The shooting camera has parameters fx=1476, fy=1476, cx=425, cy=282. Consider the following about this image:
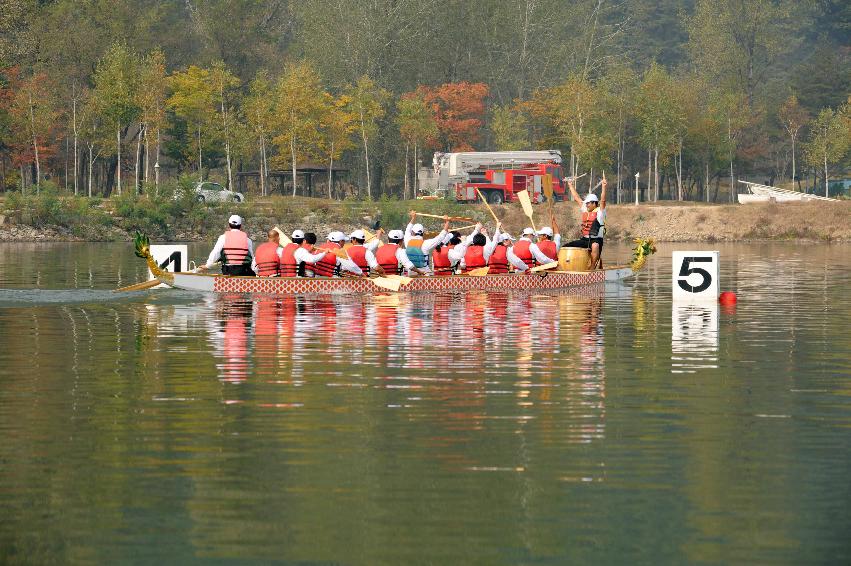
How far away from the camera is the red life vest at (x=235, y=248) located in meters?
38.4

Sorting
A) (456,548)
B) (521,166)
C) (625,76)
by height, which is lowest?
(456,548)

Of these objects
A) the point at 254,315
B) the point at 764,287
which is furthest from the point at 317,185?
the point at 254,315

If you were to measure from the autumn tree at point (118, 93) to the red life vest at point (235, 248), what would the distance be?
6028 centimetres

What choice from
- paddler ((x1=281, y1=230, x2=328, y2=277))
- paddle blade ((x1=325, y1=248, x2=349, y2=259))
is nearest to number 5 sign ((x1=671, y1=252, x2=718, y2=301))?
paddle blade ((x1=325, y1=248, x2=349, y2=259))

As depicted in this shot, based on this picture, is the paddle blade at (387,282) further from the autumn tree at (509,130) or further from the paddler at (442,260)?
the autumn tree at (509,130)

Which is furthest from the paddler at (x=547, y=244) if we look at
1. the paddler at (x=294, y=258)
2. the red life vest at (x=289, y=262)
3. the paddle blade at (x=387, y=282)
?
the red life vest at (x=289, y=262)

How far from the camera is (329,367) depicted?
946 inches

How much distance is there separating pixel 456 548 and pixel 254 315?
71.4 feet

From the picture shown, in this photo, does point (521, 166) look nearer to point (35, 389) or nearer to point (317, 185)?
point (317, 185)

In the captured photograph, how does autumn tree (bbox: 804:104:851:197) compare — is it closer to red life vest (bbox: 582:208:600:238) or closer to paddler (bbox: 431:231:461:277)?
red life vest (bbox: 582:208:600:238)

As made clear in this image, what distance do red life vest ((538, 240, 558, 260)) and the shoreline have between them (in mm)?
46242

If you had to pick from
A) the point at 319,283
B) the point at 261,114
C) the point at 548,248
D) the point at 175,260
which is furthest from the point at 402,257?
the point at 261,114

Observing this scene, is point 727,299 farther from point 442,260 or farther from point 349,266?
point 349,266

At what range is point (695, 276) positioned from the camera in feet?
130
